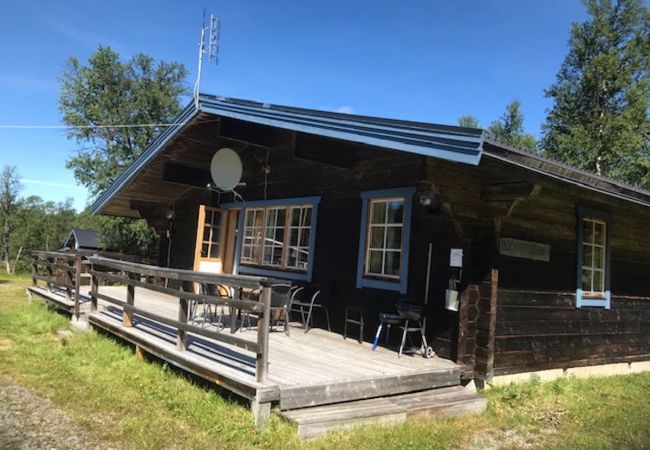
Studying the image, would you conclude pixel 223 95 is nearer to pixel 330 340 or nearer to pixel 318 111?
pixel 318 111

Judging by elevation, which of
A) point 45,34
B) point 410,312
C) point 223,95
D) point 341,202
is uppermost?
point 45,34

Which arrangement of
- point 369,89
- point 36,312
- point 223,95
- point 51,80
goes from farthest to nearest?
point 51,80 < point 369,89 < point 36,312 < point 223,95

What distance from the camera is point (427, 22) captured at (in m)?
14.5

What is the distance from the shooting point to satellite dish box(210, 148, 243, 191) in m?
8.34

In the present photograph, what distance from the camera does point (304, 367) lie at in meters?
4.59

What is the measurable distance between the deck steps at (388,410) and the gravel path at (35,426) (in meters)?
1.52

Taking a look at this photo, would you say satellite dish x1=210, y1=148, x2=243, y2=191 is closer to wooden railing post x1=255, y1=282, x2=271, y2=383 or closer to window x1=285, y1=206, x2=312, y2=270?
window x1=285, y1=206, x2=312, y2=270

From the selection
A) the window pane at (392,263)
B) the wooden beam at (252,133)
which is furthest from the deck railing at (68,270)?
the window pane at (392,263)

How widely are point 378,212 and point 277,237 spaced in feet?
7.68

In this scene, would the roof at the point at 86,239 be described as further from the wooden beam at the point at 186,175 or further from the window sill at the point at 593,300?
the window sill at the point at 593,300

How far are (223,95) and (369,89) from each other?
57.0 feet

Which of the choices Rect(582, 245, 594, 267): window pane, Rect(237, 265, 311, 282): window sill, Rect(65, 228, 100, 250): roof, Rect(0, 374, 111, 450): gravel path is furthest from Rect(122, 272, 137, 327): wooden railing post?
Rect(65, 228, 100, 250): roof

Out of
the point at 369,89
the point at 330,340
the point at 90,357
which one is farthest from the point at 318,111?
the point at 369,89

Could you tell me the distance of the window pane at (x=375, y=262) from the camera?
641 centimetres
